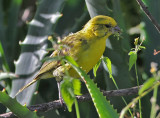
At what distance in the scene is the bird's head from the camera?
5.02 ft

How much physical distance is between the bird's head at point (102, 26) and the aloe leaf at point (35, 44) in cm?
20

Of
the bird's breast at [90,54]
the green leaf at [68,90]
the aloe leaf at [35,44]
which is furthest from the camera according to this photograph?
the aloe leaf at [35,44]

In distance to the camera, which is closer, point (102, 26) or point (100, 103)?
point (100, 103)

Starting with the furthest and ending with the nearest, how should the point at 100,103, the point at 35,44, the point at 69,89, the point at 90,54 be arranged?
the point at 35,44 → the point at 90,54 → the point at 100,103 → the point at 69,89

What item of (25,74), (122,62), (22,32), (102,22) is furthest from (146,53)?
(22,32)

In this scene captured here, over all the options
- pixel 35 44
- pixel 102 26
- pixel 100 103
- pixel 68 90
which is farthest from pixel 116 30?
pixel 68 90

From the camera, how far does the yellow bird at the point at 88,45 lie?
4.89 ft

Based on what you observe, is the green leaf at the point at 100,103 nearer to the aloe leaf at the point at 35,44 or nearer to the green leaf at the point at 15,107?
the green leaf at the point at 15,107

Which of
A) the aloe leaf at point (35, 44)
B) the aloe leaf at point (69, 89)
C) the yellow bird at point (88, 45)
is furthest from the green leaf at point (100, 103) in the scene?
the aloe leaf at point (35, 44)

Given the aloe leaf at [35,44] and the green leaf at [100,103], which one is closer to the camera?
the green leaf at [100,103]

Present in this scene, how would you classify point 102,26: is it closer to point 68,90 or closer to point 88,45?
point 88,45

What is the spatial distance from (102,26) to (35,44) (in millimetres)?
427

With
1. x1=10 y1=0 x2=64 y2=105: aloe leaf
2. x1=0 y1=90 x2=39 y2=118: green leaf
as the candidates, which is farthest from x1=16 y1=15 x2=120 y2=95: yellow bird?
x1=0 y1=90 x2=39 y2=118: green leaf

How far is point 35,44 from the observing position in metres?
1.85
